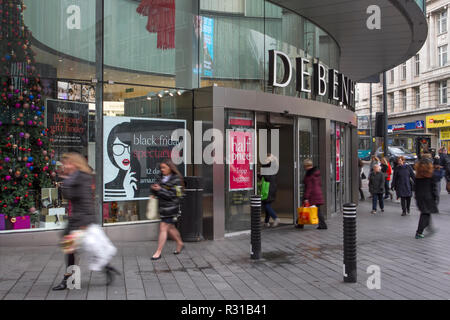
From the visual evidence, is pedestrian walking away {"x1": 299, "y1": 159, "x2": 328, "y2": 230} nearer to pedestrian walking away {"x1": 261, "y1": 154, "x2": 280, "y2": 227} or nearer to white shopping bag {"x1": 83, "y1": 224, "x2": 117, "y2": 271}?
pedestrian walking away {"x1": 261, "y1": 154, "x2": 280, "y2": 227}

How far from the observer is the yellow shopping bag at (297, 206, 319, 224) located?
11047 millimetres

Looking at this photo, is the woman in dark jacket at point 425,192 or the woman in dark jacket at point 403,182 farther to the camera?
the woman in dark jacket at point 403,182

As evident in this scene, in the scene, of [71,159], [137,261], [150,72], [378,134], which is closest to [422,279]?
[137,261]

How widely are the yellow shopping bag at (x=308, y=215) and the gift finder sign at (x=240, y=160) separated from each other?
1.51 meters

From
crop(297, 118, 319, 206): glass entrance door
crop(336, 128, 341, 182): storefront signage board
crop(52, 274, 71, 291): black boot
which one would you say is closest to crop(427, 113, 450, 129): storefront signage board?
crop(336, 128, 341, 182): storefront signage board

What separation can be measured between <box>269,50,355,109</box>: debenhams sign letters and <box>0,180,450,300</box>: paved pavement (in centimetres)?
407

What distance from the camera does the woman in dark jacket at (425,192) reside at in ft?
31.5

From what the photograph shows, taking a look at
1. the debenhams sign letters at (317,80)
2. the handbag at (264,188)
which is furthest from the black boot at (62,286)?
the debenhams sign letters at (317,80)

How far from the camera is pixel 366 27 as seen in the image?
14422 millimetres

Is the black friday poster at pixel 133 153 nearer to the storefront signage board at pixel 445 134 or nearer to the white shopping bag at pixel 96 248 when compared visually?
the white shopping bag at pixel 96 248

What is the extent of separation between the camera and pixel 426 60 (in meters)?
54.1

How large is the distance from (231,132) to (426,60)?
2014 inches

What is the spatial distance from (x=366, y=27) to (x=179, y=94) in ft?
24.5

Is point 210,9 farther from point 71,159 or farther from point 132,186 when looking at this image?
point 71,159
